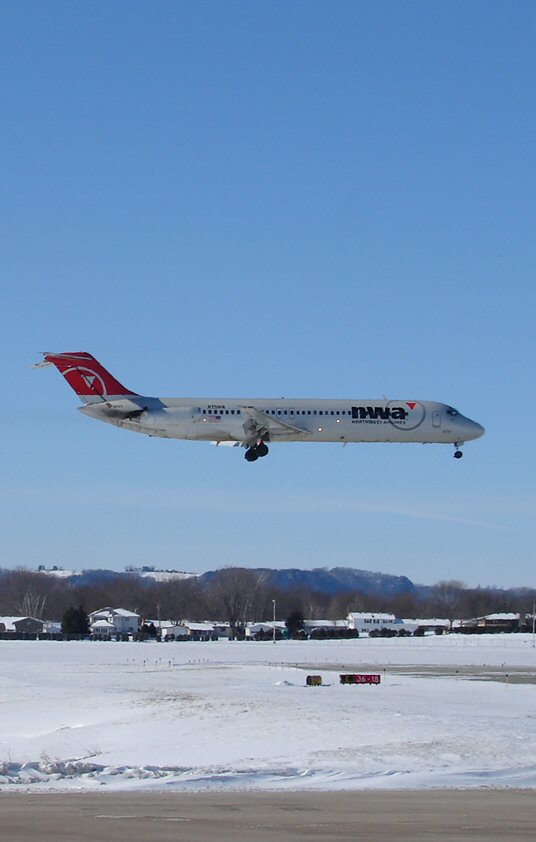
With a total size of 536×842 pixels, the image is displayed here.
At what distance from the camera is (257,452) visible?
6156 cm

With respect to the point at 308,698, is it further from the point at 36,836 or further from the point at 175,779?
the point at 36,836

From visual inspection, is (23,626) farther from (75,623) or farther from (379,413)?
(379,413)

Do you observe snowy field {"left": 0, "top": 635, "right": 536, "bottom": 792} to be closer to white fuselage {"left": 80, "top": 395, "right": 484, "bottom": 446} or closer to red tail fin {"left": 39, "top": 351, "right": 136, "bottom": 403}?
white fuselage {"left": 80, "top": 395, "right": 484, "bottom": 446}

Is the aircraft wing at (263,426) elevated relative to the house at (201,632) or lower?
elevated

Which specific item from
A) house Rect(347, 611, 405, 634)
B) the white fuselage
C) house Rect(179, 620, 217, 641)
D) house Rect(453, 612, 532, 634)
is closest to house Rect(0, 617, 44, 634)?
house Rect(179, 620, 217, 641)

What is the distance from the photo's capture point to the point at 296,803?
949 inches

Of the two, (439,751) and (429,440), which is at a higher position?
(429,440)

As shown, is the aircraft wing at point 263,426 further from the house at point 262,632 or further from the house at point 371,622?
the house at point 371,622

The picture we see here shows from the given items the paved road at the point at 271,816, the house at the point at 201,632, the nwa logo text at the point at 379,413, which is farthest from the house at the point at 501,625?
the paved road at the point at 271,816

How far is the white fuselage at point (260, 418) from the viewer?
6094 cm

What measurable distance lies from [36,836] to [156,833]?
192 cm

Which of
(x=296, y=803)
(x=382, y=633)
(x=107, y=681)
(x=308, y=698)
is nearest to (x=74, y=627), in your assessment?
(x=382, y=633)

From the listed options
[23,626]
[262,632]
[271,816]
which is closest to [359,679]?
[271,816]

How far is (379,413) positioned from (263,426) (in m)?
5.96
